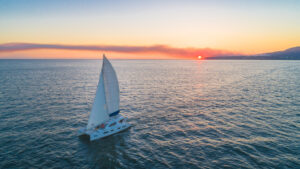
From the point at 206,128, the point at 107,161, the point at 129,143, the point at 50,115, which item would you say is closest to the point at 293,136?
the point at 206,128

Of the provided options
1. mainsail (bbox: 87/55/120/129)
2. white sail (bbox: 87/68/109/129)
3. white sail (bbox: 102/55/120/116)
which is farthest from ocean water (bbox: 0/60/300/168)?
white sail (bbox: 102/55/120/116)

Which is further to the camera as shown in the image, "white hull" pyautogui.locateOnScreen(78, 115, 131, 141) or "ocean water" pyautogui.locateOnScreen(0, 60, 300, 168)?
"white hull" pyautogui.locateOnScreen(78, 115, 131, 141)

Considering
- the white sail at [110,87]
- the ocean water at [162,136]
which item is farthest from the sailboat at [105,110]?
the ocean water at [162,136]

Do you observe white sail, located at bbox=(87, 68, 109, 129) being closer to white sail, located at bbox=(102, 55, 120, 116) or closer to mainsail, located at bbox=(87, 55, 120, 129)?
mainsail, located at bbox=(87, 55, 120, 129)

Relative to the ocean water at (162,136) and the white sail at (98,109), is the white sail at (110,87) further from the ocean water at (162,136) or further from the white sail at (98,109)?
the ocean water at (162,136)

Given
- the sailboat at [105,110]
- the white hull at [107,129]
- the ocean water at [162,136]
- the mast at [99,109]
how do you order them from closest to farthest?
1. the ocean water at [162,136]
2. the white hull at [107,129]
3. the sailboat at [105,110]
4. the mast at [99,109]

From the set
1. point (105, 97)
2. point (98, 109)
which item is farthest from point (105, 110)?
point (105, 97)

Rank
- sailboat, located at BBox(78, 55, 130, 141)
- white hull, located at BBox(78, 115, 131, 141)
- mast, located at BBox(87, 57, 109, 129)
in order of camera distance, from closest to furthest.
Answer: white hull, located at BBox(78, 115, 131, 141) → sailboat, located at BBox(78, 55, 130, 141) → mast, located at BBox(87, 57, 109, 129)

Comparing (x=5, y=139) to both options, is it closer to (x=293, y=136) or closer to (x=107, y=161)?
(x=107, y=161)
